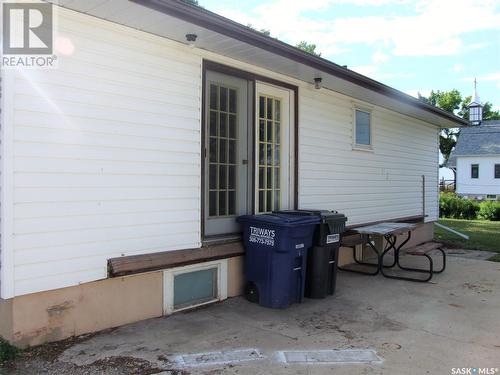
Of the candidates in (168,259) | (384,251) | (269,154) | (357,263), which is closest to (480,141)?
(357,263)

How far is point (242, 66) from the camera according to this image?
5910mm

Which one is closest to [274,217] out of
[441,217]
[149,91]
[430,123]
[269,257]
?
[269,257]

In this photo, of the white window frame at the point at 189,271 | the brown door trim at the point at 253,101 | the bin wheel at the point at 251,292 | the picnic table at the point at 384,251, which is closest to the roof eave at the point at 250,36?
the brown door trim at the point at 253,101

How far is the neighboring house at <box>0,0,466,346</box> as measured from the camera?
391 centimetres

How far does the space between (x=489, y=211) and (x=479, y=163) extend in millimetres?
16578

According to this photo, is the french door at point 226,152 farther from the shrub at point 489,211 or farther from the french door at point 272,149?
the shrub at point 489,211

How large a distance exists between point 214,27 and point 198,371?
10.6 feet

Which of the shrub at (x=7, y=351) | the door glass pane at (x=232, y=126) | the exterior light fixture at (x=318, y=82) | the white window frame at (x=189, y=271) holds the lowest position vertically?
the shrub at (x=7, y=351)

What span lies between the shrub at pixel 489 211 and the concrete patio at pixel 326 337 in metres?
17.3

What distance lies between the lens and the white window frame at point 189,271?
16.4 feet

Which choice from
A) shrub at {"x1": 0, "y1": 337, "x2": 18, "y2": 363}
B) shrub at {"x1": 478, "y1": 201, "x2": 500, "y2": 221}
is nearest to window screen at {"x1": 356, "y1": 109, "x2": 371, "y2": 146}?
shrub at {"x1": 0, "y1": 337, "x2": 18, "y2": 363}

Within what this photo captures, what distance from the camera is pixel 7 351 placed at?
3.71 m

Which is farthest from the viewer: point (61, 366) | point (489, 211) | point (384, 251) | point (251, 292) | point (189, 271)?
point (489, 211)

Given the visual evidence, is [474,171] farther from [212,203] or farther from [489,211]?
[212,203]
